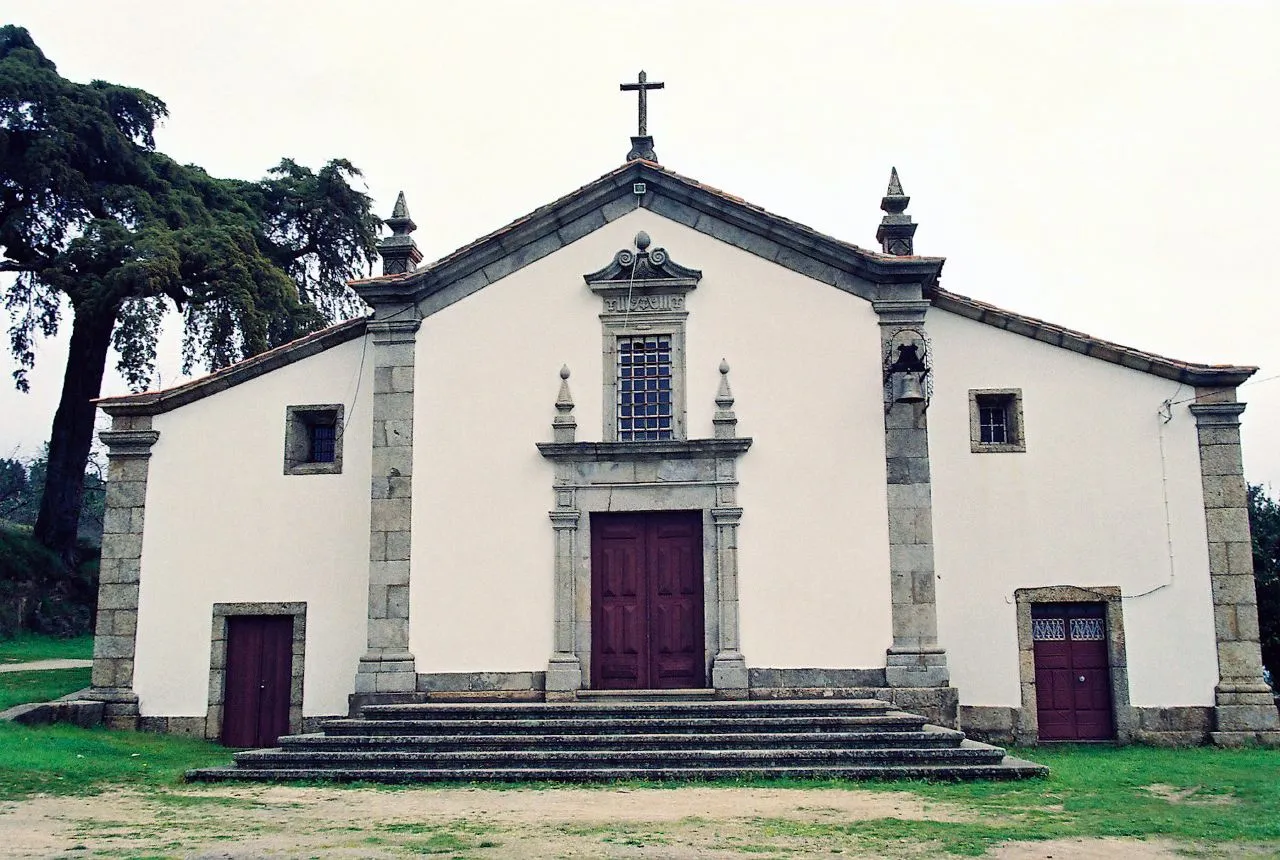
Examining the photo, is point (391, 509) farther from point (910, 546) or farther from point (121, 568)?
point (910, 546)

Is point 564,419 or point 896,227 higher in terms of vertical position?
point 896,227

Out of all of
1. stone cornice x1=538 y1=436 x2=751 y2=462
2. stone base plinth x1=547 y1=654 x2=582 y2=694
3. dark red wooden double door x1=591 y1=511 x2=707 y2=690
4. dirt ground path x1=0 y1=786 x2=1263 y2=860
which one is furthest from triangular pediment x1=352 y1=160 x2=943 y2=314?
dirt ground path x1=0 y1=786 x2=1263 y2=860

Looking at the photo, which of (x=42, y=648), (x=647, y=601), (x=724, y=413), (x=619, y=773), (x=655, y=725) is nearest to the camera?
(x=619, y=773)

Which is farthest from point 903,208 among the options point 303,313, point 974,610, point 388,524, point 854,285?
point 303,313

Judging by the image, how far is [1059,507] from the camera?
14.4 meters

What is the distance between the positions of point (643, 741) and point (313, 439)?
6895mm

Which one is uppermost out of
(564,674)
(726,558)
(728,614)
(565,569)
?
(726,558)

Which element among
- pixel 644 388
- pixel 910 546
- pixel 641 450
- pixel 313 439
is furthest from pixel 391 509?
pixel 910 546

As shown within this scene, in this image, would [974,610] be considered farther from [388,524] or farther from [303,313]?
[303,313]

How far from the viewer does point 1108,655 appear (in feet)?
46.5

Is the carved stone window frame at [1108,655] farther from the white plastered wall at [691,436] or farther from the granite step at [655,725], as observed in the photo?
the granite step at [655,725]

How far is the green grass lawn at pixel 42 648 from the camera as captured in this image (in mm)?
22311

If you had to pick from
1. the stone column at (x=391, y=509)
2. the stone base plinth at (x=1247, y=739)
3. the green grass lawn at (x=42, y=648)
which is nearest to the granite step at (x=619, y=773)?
the stone column at (x=391, y=509)

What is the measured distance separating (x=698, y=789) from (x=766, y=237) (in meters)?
7.48
